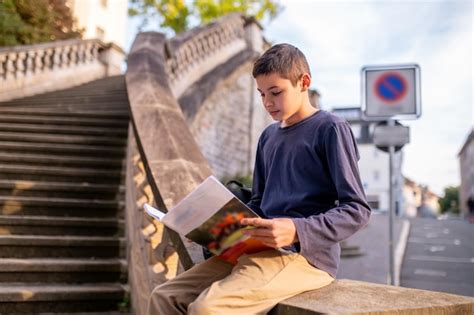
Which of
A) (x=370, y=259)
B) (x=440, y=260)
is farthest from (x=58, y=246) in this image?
(x=440, y=260)

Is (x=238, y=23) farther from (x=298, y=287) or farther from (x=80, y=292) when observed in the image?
(x=298, y=287)

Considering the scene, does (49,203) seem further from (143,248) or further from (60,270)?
(143,248)

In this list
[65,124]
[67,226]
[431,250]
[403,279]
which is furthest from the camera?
[431,250]

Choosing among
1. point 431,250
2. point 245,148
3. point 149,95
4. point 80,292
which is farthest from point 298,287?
point 245,148

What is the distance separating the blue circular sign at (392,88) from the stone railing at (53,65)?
25.2 feet

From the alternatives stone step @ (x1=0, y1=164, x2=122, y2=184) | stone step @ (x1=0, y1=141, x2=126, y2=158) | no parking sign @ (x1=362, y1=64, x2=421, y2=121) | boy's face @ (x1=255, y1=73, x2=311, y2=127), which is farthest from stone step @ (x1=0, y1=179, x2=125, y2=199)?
boy's face @ (x1=255, y1=73, x2=311, y2=127)

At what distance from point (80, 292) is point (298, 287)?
93.5 inches

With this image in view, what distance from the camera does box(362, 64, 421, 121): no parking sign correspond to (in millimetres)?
5277

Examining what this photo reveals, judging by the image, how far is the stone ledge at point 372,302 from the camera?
4.84 feet

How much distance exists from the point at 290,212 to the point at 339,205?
0.70ft

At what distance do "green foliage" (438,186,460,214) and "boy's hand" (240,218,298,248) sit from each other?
8346cm

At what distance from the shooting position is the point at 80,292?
3.54 meters

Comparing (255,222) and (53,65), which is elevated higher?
(53,65)

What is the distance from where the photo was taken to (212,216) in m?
1.57
